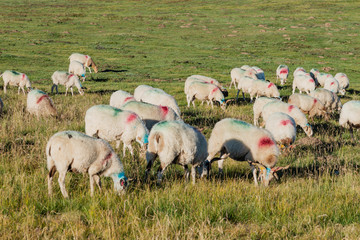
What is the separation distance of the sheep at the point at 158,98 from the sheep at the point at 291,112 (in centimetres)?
343

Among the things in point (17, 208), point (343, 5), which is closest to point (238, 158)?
point (17, 208)

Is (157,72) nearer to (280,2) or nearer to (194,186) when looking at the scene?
(194,186)

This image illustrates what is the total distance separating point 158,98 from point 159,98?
43 mm

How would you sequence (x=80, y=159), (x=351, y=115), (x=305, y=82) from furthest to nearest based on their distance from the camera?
(x=305, y=82), (x=351, y=115), (x=80, y=159)

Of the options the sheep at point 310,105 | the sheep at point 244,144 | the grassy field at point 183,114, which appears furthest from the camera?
the sheep at point 310,105

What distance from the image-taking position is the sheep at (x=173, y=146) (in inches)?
256

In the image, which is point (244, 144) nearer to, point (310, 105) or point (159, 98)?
point (159, 98)

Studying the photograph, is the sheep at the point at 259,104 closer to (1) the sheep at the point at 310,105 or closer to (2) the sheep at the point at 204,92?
(1) the sheep at the point at 310,105

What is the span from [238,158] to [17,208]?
477 cm

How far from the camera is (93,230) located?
4.37 metres

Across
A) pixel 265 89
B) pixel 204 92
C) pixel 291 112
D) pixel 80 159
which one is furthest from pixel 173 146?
pixel 265 89

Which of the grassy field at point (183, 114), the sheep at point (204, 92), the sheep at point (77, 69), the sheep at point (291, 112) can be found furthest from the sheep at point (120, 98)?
the sheep at point (77, 69)

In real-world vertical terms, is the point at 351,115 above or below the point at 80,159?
below

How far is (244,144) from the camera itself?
307 inches
